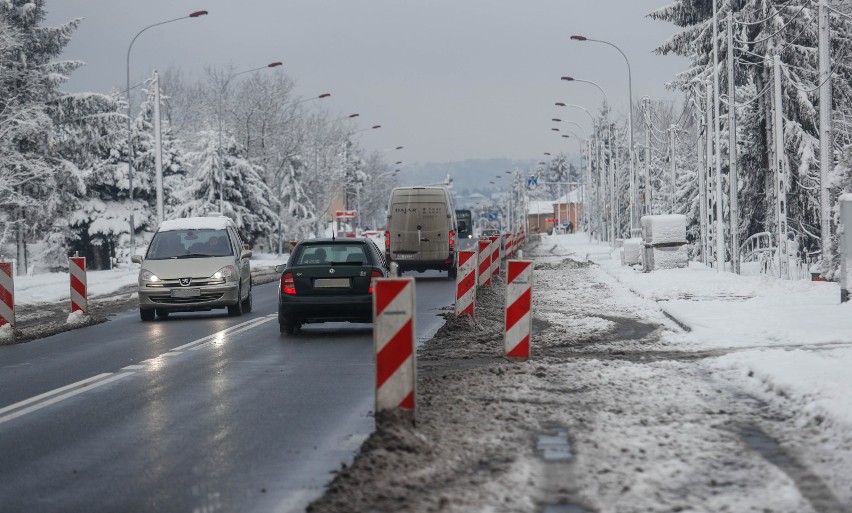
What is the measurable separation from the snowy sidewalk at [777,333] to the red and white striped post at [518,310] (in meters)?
2.02

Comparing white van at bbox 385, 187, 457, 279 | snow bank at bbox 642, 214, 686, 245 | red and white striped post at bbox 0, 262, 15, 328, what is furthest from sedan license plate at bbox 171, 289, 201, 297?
snow bank at bbox 642, 214, 686, 245

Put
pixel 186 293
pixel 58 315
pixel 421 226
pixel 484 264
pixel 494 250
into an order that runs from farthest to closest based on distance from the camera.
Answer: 1. pixel 421 226
2. pixel 494 250
3. pixel 484 264
4. pixel 58 315
5. pixel 186 293

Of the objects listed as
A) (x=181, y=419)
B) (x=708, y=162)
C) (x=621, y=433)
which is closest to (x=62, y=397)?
(x=181, y=419)

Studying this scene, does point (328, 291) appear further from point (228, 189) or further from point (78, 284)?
point (228, 189)

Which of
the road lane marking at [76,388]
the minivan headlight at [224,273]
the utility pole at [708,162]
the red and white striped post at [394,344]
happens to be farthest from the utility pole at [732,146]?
the red and white striped post at [394,344]

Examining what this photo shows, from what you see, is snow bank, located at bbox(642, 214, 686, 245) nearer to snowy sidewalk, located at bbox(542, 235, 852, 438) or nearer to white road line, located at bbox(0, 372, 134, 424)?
snowy sidewalk, located at bbox(542, 235, 852, 438)

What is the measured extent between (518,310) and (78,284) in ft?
37.9

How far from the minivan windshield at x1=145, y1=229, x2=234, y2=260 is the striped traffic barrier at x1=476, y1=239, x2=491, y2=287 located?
5.40m

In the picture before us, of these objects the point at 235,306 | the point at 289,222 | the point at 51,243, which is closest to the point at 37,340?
the point at 235,306

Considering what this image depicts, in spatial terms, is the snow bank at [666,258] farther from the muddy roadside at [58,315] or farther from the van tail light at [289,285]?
the van tail light at [289,285]

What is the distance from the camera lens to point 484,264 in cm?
2644

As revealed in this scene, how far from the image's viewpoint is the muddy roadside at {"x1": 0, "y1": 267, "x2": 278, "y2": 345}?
19.8 meters

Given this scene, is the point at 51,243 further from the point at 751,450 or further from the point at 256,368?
the point at 751,450

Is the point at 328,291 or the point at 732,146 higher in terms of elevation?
the point at 732,146
